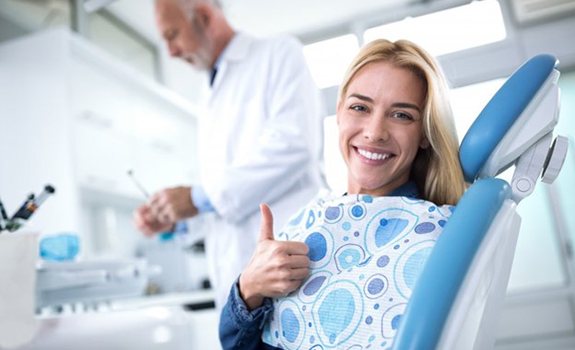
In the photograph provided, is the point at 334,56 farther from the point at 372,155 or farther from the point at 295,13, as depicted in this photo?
the point at 295,13

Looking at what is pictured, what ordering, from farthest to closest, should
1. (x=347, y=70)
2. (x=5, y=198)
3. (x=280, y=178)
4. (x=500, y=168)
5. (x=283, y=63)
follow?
(x=5, y=198)
(x=283, y=63)
(x=280, y=178)
(x=347, y=70)
(x=500, y=168)

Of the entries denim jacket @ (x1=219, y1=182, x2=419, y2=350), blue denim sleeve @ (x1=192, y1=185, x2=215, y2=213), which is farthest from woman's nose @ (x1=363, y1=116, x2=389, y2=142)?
blue denim sleeve @ (x1=192, y1=185, x2=215, y2=213)

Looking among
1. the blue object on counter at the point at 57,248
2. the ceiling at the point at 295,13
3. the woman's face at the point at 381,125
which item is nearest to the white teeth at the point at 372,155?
the woman's face at the point at 381,125

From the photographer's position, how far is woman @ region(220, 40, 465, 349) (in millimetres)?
724

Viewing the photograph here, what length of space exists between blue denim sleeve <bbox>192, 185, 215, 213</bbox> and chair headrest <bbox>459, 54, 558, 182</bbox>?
2.68ft

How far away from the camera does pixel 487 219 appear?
609 millimetres

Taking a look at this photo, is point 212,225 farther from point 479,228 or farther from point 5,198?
point 5,198

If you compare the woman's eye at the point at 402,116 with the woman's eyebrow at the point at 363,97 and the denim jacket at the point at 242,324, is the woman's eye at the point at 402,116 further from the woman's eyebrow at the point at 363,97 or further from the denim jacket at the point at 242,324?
the denim jacket at the point at 242,324

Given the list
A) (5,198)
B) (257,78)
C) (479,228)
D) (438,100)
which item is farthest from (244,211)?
(5,198)

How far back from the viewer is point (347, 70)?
0.90 m

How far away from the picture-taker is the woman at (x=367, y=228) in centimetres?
72

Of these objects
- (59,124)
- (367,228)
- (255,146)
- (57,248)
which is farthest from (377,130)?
(59,124)

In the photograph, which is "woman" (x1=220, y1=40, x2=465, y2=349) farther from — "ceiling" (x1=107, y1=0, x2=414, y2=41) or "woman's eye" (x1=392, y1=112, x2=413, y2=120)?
"ceiling" (x1=107, y1=0, x2=414, y2=41)

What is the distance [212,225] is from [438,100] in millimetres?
859
